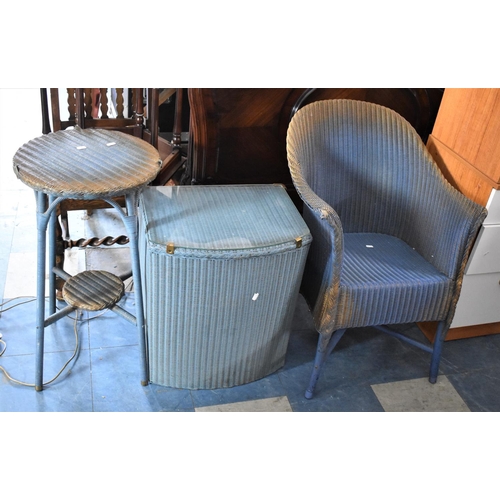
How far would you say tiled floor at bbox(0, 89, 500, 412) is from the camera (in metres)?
1.90

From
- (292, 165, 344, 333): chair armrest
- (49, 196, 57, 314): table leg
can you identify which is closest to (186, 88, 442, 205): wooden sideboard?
(292, 165, 344, 333): chair armrest

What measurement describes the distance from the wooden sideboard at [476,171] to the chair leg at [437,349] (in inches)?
8.1

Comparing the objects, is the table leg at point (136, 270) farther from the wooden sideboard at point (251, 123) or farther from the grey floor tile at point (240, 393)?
the wooden sideboard at point (251, 123)

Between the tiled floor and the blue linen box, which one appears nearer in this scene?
the blue linen box

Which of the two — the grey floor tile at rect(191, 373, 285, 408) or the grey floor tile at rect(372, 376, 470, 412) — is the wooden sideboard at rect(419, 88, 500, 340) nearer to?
the grey floor tile at rect(372, 376, 470, 412)

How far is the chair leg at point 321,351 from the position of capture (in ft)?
6.13

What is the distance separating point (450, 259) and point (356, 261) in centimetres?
29

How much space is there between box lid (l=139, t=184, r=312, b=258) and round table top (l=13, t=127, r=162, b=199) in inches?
7.4

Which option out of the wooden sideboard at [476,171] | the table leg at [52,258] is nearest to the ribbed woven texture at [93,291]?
the table leg at [52,258]

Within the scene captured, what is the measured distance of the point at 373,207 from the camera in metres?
2.09

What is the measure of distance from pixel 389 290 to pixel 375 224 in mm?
375

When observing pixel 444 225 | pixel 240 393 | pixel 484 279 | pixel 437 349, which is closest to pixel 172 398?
pixel 240 393

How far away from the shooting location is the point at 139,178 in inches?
59.9
